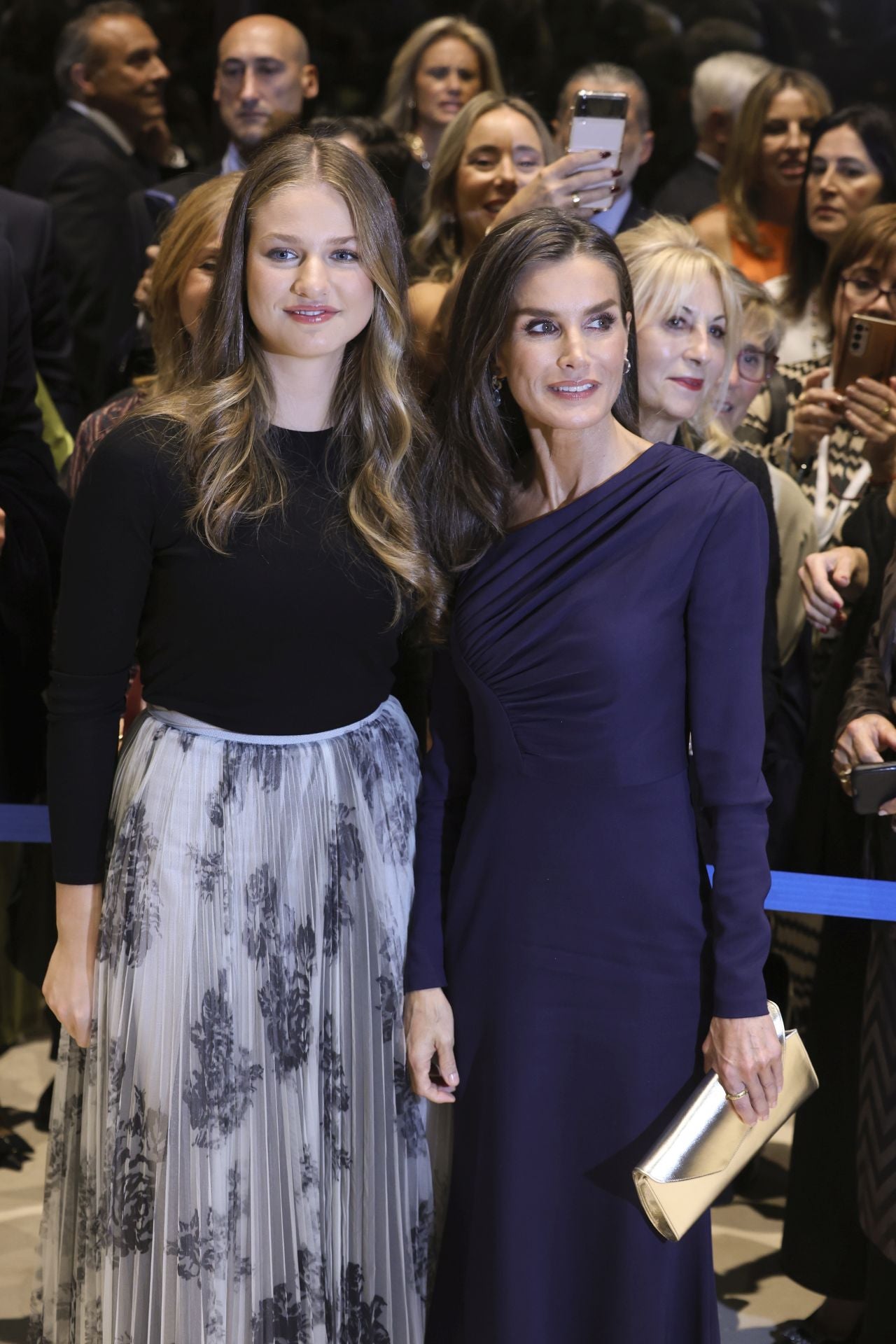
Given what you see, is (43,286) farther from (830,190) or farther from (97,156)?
(830,190)

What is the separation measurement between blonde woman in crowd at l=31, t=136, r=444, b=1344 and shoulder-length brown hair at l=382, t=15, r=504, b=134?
319 centimetres

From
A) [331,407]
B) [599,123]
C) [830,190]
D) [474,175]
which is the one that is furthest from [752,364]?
[331,407]

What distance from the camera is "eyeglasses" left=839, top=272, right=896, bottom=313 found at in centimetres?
367

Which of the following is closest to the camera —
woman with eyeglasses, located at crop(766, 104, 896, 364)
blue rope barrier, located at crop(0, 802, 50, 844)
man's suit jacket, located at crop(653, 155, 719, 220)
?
blue rope barrier, located at crop(0, 802, 50, 844)

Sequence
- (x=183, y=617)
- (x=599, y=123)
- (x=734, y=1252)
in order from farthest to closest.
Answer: (x=734, y=1252), (x=599, y=123), (x=183, y=617)

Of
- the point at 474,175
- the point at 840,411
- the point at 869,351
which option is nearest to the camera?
the point at 869,351

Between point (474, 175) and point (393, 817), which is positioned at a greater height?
point (474, 175)

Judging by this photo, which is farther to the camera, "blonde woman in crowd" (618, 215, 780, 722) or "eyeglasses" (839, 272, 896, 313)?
"eyeglasses" (839, 272, 896, 313)

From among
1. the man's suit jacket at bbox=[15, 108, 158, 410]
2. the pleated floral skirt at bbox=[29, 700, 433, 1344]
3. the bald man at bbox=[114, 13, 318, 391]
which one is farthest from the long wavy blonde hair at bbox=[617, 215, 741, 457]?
the man's suit jacket at bbox=[15, 108, 158, 410]

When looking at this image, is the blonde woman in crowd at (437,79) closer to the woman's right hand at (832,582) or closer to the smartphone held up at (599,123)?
the smartphone held up at (599,123)

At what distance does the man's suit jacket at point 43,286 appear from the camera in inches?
149

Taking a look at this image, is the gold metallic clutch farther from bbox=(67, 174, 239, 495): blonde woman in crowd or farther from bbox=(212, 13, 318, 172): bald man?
bbox=(212, 13, 318, 172): bald man

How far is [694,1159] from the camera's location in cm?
223

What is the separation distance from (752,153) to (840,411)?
172 cm
